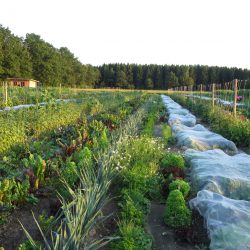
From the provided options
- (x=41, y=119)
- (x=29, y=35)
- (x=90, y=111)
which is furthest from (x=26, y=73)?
(x=41, y=119)

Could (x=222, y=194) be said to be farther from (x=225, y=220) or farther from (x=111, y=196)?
(x=111, y=196)

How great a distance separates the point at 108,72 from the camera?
8031 centimetres

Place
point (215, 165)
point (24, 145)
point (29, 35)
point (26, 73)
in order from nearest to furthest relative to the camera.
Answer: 1. point (215, 165)
2. point (24, 145)
3. point (26, 73)
4. point (29, 35)

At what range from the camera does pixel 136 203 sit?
3666 mm

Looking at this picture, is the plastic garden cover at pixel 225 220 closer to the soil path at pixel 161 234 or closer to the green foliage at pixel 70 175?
the soil path at pixel 161 234

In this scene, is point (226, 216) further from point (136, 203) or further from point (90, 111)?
point (90, 111)

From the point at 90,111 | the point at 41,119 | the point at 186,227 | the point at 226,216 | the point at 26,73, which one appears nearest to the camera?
the point at 226,216

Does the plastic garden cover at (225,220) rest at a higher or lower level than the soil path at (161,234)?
higher

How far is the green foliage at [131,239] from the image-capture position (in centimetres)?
285

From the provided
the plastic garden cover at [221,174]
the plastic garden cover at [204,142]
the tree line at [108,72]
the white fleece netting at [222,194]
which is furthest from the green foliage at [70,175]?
the tree line at [108,72]

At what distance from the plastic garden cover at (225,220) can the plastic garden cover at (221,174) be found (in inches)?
21.6

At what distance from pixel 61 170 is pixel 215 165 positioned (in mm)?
2252

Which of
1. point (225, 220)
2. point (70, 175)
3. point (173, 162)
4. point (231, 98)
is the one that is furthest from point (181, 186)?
point (231, 98)

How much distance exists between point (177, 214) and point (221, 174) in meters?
1.24
